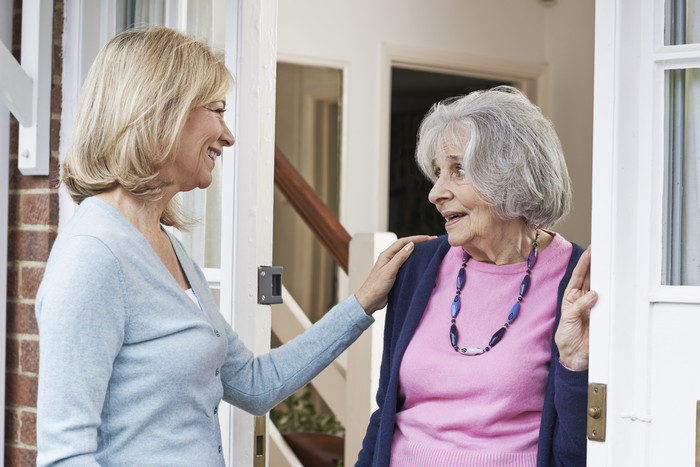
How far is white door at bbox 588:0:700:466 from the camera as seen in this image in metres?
1.23

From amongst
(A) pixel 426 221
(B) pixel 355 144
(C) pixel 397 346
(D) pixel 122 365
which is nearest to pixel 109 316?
(D) pixel 122 365

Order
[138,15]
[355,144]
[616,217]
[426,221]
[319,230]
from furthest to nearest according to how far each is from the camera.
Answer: [426,221] < [355,144] < [319,230] < [138,15] < [616,217]

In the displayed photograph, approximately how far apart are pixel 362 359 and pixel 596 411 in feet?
5.38

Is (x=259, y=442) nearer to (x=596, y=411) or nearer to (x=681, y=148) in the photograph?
(x=596, y=411)

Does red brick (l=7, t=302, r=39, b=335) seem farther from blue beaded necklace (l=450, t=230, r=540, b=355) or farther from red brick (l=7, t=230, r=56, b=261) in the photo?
blue beaded necklace (l=450, t=230, r=540, b=355)

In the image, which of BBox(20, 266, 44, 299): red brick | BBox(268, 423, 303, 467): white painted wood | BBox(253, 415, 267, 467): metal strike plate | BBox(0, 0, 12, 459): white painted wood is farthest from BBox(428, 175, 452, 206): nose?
BBox(268, 423, 303, 467): white painted wood

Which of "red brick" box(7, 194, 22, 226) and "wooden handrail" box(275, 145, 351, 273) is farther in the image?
"wooden handrail" box(275, 145, 351, 273)

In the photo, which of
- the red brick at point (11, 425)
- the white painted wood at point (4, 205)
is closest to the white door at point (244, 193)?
the white painted wood at point (4, 205)

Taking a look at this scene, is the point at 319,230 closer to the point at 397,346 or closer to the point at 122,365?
the point at 397,346

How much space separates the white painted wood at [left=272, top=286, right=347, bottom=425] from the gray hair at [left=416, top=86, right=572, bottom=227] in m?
1.70

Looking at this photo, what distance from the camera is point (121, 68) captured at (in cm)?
142

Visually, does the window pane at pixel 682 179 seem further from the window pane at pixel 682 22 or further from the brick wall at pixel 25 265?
the brick wall at pixel 25 265

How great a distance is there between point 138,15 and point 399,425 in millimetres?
1320

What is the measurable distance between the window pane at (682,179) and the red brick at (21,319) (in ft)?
Result: 5.54
